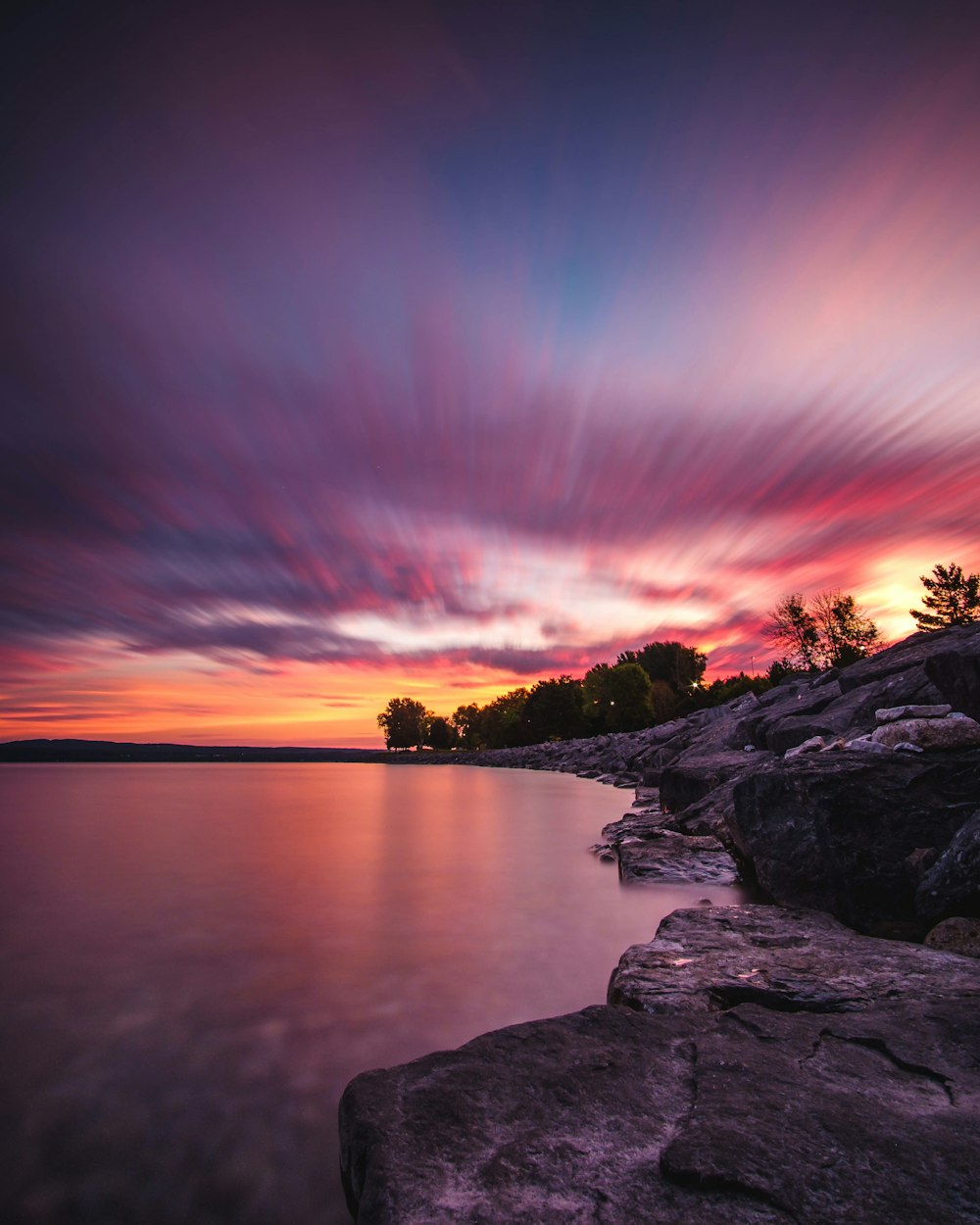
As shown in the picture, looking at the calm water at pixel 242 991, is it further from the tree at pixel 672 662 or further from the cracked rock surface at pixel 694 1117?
the tree at pixel 672 662

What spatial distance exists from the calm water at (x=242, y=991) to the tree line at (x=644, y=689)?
17663mm

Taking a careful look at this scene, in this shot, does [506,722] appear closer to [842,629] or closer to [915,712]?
[842,629]

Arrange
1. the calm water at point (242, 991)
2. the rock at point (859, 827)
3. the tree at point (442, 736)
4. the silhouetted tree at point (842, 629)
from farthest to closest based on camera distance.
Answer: the tree at point (442, 736) → the silhouetted tree at point (842, 629) → the rock at point (859, 827) → the calm water at point (242, 991)

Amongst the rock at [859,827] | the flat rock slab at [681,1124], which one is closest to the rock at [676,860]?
the rock at [859,827]

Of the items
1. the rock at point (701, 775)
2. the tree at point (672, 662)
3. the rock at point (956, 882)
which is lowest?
the rock at point (956, 882)

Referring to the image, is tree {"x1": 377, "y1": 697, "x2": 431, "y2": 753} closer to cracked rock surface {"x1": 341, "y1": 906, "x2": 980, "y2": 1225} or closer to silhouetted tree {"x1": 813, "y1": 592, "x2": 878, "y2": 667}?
silhouetted tree {"x1": 813, "y1": 592, "x2": 878, "y2": 667}

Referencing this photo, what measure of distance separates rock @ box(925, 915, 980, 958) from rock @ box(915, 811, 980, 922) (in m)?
0.15

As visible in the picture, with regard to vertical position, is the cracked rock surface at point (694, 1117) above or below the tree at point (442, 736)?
below

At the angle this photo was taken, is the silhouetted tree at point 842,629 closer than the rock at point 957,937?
No

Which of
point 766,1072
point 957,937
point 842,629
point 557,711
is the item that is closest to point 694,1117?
point 766,1072

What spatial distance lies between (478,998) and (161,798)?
85.0ft

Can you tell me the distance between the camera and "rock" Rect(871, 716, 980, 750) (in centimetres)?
577

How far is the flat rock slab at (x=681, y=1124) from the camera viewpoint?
1.65 metres

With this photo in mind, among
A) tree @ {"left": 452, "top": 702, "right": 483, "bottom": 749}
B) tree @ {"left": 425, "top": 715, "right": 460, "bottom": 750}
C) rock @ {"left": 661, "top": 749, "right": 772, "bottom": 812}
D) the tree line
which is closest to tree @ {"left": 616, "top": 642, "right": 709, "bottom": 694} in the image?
the tree line
